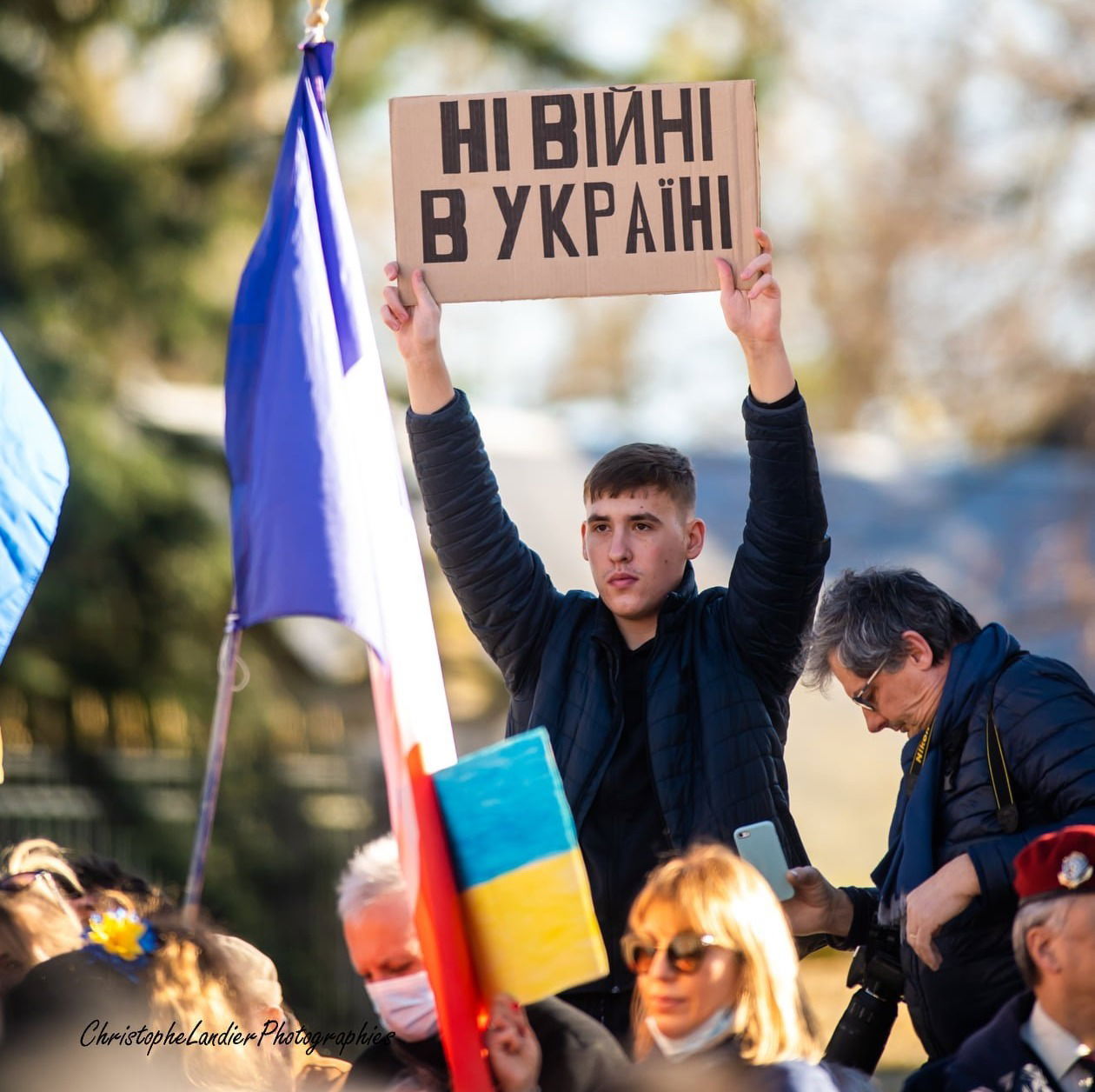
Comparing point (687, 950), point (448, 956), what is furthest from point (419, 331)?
point (687, 950)

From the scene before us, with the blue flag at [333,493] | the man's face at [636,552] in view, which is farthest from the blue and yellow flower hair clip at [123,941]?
the man's face at [636,552]

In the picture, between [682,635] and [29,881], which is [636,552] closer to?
[682,635]

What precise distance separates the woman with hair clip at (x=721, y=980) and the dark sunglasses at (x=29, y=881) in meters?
1.32

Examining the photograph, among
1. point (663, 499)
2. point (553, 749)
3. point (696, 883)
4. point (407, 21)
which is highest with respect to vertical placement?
point (407, 21)

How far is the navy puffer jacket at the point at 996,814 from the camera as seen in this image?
3406 mm

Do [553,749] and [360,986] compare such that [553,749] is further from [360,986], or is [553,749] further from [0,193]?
[0,193]

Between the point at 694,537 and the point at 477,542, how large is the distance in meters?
0.43

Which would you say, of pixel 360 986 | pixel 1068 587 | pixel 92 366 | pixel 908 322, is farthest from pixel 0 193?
pixel 908 322

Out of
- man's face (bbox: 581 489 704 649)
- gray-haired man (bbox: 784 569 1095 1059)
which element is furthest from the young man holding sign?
gray-haired man (bbox: 784 569 1095 1059)

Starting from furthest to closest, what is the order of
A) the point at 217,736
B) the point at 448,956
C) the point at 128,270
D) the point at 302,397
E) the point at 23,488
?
the point at 128,270, the point at 23,488, the point at 302,397, the point at 217,736, the point at 448,956

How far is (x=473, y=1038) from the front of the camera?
130 inches

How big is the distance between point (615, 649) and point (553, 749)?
232 mm

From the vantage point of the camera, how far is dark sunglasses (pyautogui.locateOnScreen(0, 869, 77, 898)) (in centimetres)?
388

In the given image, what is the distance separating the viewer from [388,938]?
3.52 metres
